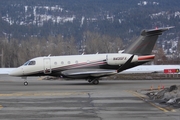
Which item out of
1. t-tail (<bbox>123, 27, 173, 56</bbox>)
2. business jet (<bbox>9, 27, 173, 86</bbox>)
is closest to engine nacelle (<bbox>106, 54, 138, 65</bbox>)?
business jet (<bbox>9, 27, 173, 86</bbox>)

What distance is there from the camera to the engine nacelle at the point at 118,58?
35.8 metres

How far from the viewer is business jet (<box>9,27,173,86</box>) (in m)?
35.8

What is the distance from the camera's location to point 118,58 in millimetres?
36000

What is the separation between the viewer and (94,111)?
56.4 ft

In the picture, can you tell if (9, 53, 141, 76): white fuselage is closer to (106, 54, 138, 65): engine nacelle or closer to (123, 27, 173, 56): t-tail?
(106, 54, 138, 65): engine nacelle

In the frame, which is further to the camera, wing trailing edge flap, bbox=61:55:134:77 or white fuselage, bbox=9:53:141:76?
white fuselage, bbox=9:53:141:76

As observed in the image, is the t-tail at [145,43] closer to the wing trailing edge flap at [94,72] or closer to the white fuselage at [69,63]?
the white fuselage at [69,63]

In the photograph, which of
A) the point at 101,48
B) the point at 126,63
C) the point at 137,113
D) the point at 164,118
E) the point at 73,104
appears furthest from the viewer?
the point at 101,48

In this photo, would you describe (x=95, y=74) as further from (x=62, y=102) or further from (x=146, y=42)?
(x=62, y=102)

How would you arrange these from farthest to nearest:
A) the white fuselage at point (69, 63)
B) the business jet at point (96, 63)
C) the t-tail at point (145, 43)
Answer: the t-tail at point (145, 43) → the white fuselage at point (69, 63) → the business jet at point (96, 63)


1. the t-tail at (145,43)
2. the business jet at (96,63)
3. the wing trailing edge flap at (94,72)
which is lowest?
the wing trailing edge flap at (94,72)

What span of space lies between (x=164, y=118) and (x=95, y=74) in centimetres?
2079

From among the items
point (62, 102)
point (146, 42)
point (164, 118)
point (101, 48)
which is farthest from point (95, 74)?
point (101, 48)

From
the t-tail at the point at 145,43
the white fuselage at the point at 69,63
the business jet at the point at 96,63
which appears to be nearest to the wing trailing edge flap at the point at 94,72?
the business jet at the point at 96,63
